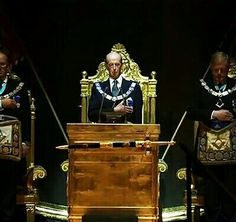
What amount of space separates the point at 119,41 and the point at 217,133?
1729mm

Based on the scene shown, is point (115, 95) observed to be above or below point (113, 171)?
above

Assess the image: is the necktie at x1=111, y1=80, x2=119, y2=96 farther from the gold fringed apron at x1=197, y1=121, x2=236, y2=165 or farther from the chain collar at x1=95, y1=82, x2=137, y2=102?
the gold fringed apron at x1=197, y1=121, x2=236, y2=165

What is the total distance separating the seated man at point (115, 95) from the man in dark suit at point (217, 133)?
0.60m

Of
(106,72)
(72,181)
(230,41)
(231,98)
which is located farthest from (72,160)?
(230,41)

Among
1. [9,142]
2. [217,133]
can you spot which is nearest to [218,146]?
[217,133]

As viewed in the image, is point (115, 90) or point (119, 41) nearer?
point (115, 90)

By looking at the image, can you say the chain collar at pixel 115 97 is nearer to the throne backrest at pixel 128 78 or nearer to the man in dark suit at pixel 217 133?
the throne backrest at pixel 128 78

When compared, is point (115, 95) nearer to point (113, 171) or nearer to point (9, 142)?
point (113, 171)

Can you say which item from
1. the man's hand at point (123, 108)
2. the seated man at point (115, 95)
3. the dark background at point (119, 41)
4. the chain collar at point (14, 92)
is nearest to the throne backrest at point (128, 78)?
the seated man at point (115, 95)

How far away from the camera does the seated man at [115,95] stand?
786 centimetres

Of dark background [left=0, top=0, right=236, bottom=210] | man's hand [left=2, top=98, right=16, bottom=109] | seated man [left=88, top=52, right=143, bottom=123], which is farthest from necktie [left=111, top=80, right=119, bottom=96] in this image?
man's hand [left=2, top=98, right=16, bottom=109]

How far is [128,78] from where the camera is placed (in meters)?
8.13

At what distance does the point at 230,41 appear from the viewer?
8.68 m

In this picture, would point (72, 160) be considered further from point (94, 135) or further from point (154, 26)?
point (154, 26)
